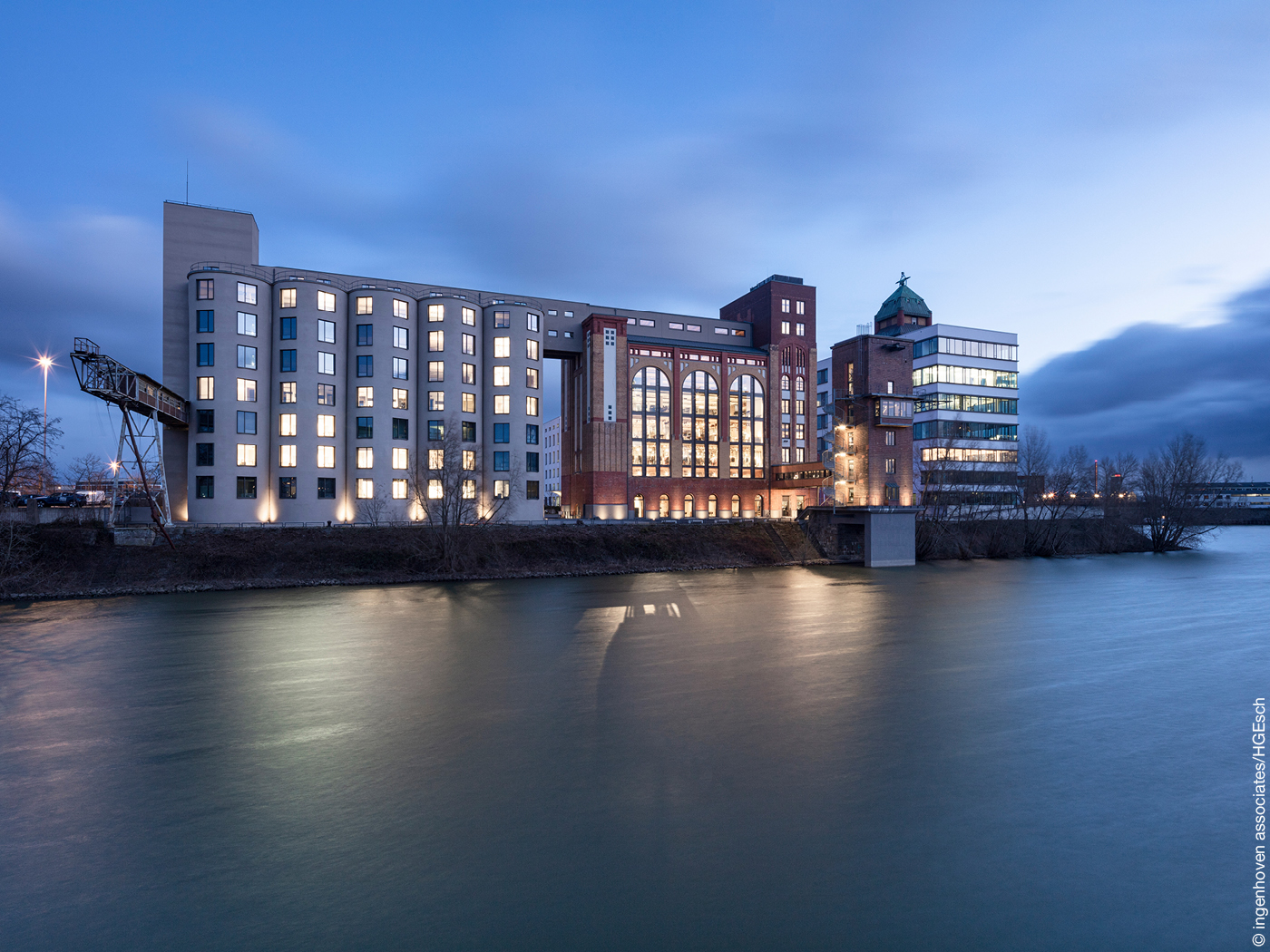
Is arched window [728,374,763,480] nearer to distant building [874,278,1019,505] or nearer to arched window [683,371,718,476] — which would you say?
arched window [683,371,718,476]

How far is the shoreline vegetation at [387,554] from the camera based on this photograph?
131 ft

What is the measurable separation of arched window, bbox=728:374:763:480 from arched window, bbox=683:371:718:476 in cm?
231

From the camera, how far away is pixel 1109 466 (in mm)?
99562

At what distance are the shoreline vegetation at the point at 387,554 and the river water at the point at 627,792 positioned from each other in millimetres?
16470

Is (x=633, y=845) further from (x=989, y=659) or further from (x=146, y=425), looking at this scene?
(x=146, y=425)

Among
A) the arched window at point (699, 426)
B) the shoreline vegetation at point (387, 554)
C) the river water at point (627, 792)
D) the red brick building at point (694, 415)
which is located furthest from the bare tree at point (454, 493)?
the arched window at point (699, 426)

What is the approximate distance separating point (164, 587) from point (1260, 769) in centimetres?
5002

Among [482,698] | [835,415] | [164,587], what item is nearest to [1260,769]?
[482,698]

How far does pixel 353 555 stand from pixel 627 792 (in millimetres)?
41753

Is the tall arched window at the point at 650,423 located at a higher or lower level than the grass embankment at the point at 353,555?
higher

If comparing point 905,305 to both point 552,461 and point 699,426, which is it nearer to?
point 699,426

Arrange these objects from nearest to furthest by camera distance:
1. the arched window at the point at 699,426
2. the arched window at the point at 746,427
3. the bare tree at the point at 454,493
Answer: the bare tree at the point at 454,493, the arched window at the point at 699,426, the arched window at the point at 746,427

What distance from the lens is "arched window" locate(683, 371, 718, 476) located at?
79.2 metres

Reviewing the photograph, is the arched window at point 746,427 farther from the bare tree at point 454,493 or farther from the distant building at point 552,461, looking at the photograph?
the distant building at point 552,461
